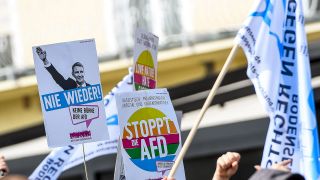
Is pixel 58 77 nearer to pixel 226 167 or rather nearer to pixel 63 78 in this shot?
pixel 63 78

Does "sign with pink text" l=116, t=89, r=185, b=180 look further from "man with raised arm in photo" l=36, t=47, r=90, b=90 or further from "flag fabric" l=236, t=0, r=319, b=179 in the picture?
"flag fabric" l=236, t=0, r=319, b=179

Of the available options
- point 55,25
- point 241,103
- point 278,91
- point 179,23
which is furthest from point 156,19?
point 278,91

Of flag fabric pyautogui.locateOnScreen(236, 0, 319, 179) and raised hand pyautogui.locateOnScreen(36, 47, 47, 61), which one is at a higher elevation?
raised hand pyautogui.locateOnScreen(36, 47, 47, 61)

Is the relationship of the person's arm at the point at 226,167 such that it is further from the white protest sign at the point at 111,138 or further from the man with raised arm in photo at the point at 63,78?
the white protest sign at the point at 111,138

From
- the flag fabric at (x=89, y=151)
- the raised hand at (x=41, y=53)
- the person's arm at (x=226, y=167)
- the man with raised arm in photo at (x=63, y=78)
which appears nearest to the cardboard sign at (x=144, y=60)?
the flag fabric at (x=89, y=151)

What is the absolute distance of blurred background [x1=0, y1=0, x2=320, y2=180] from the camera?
9266 millimetres

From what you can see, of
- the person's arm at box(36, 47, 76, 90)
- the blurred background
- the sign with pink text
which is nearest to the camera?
the sign with pink text

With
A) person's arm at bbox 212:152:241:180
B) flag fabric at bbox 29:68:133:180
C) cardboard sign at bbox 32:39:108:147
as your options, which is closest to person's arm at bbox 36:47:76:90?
cardboard sign at bbox 32:39:108:147

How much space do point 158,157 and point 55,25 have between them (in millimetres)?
8607

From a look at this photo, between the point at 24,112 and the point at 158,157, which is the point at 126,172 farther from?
the point at 24,112

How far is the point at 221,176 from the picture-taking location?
5164 millimetres

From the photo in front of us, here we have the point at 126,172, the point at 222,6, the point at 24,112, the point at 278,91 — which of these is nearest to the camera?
the point at 126,172

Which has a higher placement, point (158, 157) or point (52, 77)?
point (52, 77)

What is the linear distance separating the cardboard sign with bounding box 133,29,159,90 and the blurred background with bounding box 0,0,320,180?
87.6 inches
